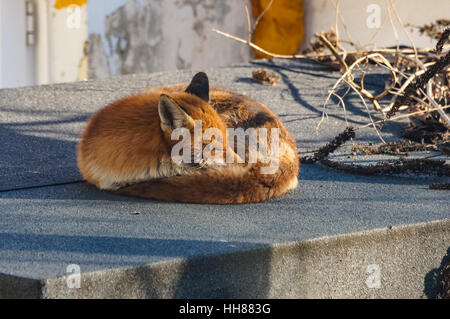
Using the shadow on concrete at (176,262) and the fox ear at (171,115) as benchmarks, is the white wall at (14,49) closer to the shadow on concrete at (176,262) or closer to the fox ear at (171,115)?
the fox ear at (171,115)

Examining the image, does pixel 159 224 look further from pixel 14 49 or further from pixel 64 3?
pixel 64 3

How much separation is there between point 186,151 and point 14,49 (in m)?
3.74

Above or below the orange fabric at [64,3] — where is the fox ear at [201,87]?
below

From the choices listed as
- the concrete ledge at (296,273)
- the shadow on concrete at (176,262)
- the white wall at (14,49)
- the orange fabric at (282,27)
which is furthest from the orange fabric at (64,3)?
the concrete ledge at (296,273)

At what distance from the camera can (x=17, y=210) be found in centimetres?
264

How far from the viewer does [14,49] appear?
580 cm

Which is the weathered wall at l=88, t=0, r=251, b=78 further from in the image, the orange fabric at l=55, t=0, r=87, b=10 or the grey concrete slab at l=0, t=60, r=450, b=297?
the grey concrete slab at l=0, t=60, r=450, b=297

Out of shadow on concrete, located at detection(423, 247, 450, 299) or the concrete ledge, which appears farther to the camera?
shadow on concrete, located at detection(423, 247, 450, 299)

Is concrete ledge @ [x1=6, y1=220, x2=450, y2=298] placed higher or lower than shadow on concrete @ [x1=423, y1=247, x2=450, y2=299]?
higher

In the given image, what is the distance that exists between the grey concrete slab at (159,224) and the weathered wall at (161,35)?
295 cm

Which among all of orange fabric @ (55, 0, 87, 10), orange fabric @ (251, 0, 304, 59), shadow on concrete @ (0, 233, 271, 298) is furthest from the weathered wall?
shadow on concrete @ (0, 233, 271, 298)

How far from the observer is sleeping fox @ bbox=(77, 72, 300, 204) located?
258cm

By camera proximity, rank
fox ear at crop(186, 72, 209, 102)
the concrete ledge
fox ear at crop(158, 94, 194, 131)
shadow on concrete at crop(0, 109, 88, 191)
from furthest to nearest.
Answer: shadow on concrete at crop(0, 109, 88, 191) < fox ear at crop(186, 72, 209, 102) < fox ear at crop(158, 94, 194, 131) < the concrete ledge

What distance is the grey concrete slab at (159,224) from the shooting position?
2008 mm
